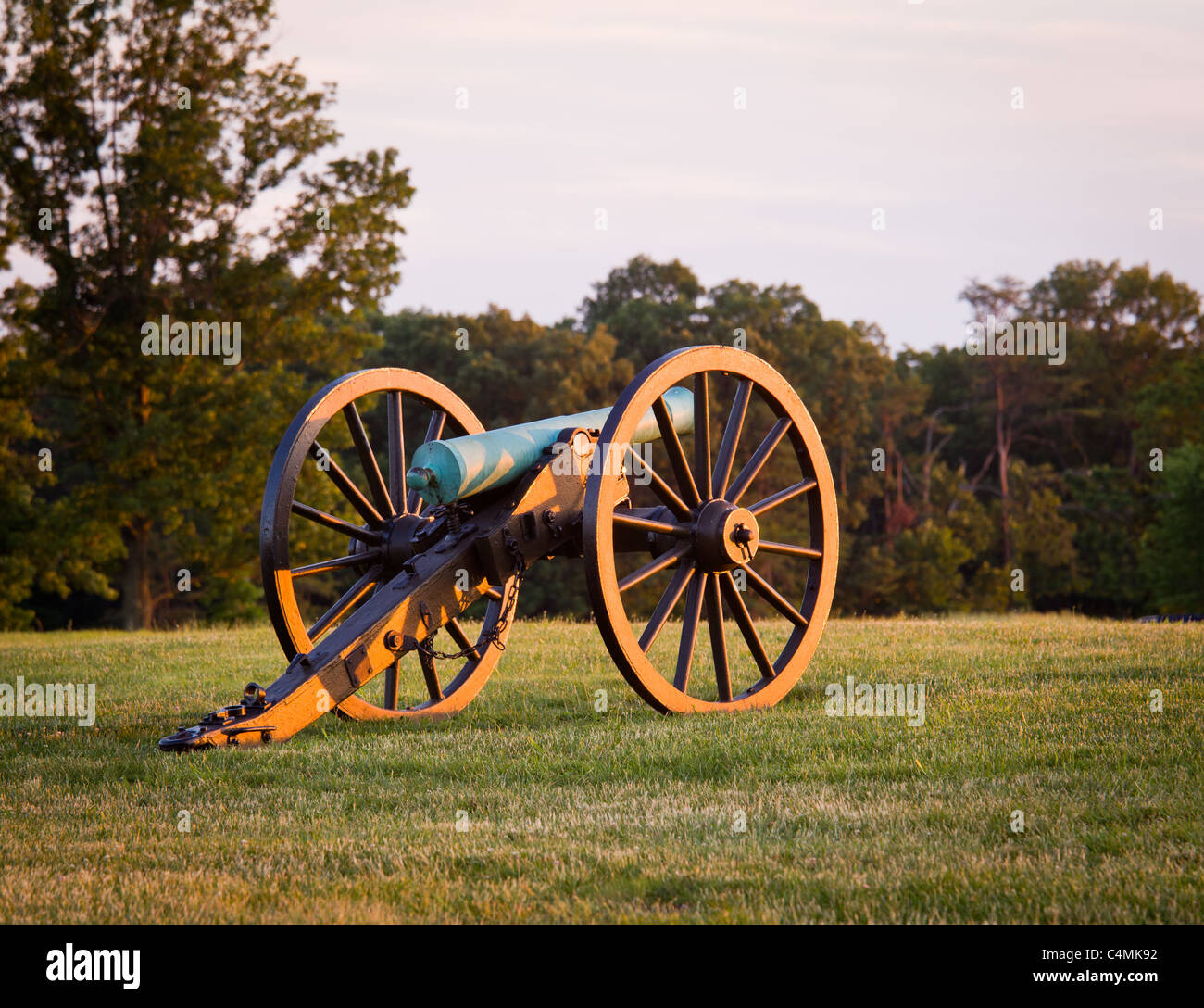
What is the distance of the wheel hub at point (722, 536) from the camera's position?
7.39 meters

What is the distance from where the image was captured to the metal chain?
7098mm

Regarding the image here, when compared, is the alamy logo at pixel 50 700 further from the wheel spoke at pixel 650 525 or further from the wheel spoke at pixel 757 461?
the wheel spoke at pixel 757 461

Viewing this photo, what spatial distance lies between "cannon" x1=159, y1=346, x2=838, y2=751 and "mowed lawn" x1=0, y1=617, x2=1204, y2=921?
0.32 metres

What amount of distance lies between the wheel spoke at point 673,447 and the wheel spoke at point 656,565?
0.34m

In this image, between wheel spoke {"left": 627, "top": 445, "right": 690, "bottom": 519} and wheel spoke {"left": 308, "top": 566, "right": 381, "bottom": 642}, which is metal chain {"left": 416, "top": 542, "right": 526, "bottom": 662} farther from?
wheel spoke {"left": 627, "top": 445, "right": 690, "bottom": 519}

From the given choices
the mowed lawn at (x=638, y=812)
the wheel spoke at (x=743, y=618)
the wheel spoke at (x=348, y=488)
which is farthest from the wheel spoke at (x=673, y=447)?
the wheel spoke at (x=348, y=488)

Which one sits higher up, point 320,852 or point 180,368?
point 180,368

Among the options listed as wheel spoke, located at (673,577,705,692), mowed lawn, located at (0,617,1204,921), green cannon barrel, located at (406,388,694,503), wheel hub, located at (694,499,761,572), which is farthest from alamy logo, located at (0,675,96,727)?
wheel hub, located at (694,499,761,572)

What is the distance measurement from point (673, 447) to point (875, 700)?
1.88m

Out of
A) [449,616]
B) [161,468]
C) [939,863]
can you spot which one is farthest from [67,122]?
[939,863]

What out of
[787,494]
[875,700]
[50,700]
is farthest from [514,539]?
[50,700]

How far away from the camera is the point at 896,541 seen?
3769 cm
